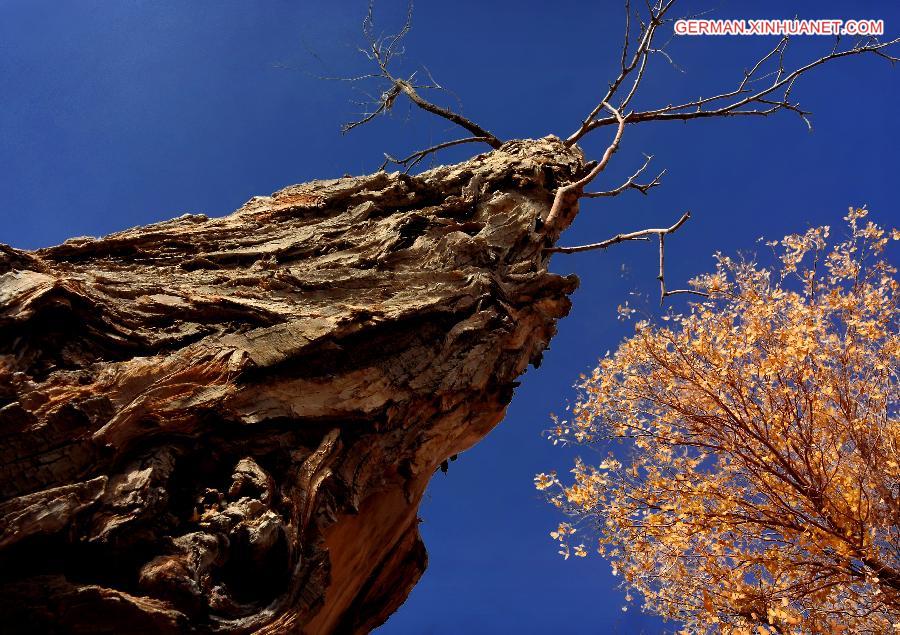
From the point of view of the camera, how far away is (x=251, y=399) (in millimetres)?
3564

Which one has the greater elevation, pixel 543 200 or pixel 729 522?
pixel 543 200

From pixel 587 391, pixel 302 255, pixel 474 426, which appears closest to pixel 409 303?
pixel 302 255

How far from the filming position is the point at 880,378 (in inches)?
300

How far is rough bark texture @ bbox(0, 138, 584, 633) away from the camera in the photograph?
2.71 m

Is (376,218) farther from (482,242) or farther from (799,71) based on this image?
(799,71)

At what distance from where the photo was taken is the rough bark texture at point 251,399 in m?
2.71

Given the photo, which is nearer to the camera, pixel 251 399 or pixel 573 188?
pixel 251 399

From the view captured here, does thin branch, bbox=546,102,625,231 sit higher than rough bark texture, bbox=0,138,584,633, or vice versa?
thin branch, bbox=546,102,625,231

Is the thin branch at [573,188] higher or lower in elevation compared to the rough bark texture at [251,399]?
higher

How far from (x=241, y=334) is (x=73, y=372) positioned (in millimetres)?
1002

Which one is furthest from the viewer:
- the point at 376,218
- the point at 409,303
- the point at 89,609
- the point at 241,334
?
the point at 376,218

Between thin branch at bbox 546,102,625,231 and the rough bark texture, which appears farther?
thin branch at bbox 546,102,625,231

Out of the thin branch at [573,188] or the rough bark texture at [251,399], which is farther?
the thin branch at [573,188]

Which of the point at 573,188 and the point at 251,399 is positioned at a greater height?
the point at 573,188
